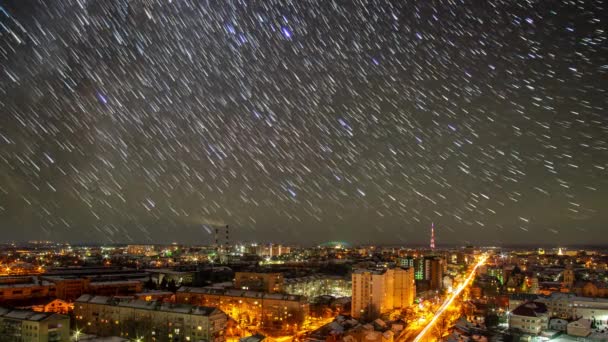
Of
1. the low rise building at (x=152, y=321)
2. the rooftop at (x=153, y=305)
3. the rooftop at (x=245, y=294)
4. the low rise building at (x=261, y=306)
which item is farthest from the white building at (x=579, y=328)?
the rooftop at (x=153, y=305)

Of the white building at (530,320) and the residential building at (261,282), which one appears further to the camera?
the residential building at (261,282)

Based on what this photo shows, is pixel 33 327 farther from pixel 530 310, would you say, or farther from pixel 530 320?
pixel 530 310

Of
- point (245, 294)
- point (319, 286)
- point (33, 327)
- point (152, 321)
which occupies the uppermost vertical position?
point (33, 327)

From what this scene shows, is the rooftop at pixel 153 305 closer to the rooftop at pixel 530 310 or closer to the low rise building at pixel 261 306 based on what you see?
the low rise building at pixel 261 306

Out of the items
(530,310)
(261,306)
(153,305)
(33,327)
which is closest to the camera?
(33,327)

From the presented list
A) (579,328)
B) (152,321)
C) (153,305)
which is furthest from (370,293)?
(152,321)

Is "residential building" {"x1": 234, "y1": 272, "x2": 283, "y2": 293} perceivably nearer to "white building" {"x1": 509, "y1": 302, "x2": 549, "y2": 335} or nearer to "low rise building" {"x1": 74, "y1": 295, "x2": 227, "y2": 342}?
"low rise building" {"x1": 74, "y1": 295, "x2": 227, "y2": 342}

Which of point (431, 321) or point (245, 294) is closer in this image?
point (431, 321)

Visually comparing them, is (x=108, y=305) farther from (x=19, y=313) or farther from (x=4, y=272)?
(x=4, y=272)

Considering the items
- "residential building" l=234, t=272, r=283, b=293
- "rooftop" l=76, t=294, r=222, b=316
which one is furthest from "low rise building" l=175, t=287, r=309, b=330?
"residential building" l=234, t=272, r=283, b=293
